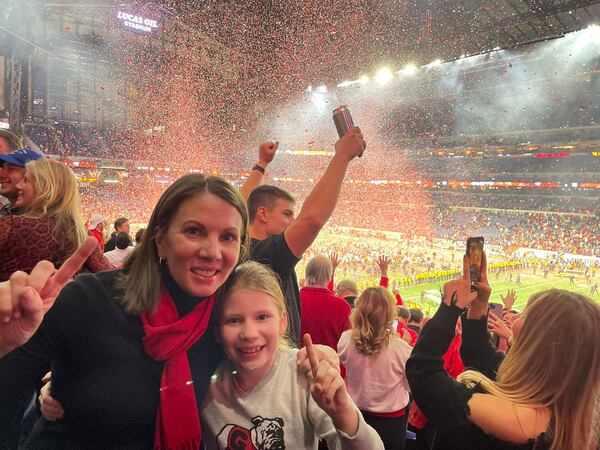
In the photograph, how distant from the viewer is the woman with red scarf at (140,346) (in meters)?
1.19

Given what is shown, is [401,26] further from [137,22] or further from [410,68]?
[137,22]

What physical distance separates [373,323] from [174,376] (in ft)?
6.18

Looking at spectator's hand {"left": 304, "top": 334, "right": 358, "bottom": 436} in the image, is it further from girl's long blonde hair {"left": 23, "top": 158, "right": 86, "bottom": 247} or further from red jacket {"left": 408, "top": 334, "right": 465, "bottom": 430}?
red jacket {"left": 408, "top": 334, "right": 465, "bottom": 430}

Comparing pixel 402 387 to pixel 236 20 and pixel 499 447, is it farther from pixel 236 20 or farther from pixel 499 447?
pixel 236 20

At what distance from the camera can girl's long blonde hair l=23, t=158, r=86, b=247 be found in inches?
83.7

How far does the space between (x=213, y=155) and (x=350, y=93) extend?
15.3 m

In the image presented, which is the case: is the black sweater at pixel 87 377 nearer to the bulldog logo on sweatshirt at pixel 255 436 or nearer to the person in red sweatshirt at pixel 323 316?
the bulldog logo on sweatshirt at pixel 255 436

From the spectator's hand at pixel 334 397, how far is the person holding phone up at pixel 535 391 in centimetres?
47

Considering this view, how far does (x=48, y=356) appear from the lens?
4.01 feet

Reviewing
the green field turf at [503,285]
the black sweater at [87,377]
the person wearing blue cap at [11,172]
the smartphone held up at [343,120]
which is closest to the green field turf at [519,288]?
the green field turf at [503,285]

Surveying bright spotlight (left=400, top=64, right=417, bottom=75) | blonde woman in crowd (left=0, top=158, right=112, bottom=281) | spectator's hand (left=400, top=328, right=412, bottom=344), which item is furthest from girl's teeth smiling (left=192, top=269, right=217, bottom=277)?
bright spotlight (left=400, top=64, right=417, bottom=75)

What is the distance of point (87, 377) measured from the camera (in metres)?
1.20

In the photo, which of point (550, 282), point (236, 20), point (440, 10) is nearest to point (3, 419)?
point (440, 10)

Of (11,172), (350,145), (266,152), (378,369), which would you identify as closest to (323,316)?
(378,369)
